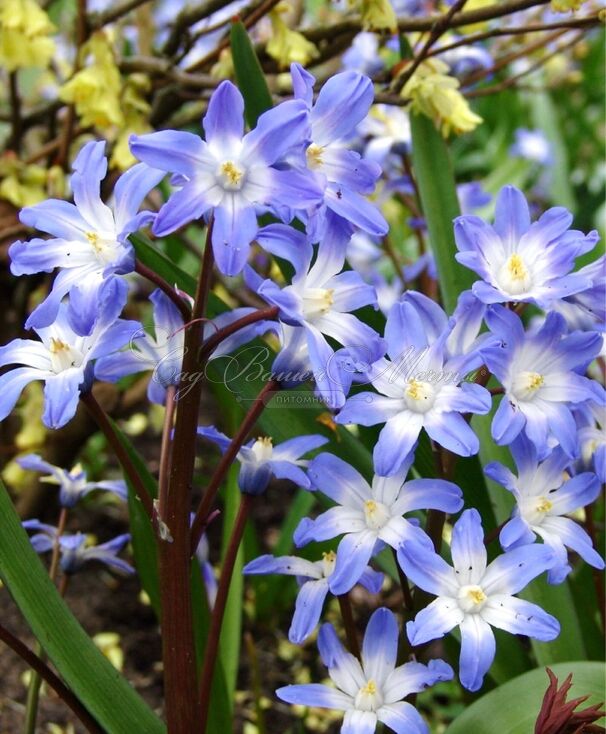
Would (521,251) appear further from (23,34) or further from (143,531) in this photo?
(23,34)

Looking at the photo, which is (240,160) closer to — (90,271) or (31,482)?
(90,271)

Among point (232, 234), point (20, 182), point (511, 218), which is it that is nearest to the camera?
point (232, 234)

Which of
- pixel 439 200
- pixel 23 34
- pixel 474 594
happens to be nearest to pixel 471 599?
pixel 474 594

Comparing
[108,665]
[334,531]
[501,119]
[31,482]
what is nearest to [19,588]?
[108,665]

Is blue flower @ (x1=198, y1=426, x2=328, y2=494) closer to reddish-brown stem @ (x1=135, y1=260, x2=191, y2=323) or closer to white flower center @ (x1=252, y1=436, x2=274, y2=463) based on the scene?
white flower center @ (x1=252, y1=436, x2=274, y2=463)

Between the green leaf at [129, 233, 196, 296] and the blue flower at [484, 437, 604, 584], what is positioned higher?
the green leaf at [129, 233, 196, 296]

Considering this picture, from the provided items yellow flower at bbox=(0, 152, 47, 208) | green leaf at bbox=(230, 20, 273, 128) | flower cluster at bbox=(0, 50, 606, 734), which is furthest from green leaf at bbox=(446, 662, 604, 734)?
yellow flower at bbox=(0, 152, 47, 208)

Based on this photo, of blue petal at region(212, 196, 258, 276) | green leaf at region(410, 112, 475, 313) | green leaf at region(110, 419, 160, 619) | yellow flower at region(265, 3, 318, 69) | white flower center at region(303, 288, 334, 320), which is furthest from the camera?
yellow flower at region(265, 3, 318, 69)
